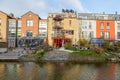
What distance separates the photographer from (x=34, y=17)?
76.8m

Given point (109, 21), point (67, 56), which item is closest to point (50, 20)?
point (109, 21)

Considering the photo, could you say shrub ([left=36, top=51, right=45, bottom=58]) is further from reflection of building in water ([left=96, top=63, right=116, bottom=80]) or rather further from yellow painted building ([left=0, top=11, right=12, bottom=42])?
yellow painted building ([left=0, top=11, right=12, bottom=42])

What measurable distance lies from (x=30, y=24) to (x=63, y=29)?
30.1 feet

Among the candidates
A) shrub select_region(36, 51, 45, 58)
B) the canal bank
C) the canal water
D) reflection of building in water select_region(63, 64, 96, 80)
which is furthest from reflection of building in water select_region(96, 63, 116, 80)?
shrub select_region(36, 51, 45, 58)

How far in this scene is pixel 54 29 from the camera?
7644 centimetres

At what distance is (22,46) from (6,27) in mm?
7157

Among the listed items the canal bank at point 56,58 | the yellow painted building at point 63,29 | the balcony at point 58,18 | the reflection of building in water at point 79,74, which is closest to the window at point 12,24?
the yellow painted building at point 63,29

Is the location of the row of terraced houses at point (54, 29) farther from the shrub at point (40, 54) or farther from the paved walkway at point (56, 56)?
the shrub at point (40, 54)

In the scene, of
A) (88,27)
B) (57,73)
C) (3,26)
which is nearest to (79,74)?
(57,73)

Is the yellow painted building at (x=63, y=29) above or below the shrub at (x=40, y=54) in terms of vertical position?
above

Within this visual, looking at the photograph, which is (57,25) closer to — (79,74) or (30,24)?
(30,24)

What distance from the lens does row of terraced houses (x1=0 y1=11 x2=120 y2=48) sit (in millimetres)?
75812

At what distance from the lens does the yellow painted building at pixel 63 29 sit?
248 feet

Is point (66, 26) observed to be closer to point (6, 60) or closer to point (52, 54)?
point (52, 54)
